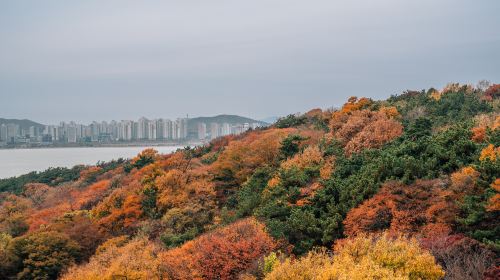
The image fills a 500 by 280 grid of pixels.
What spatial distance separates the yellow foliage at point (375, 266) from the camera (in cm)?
1239

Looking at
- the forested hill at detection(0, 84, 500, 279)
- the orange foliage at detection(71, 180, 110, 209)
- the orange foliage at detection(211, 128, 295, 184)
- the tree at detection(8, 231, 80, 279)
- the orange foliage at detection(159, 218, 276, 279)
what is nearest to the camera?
the forested hill at detection(0, 84, 500, 279)

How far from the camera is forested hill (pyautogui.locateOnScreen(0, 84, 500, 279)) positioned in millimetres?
16062

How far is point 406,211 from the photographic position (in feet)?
67.9

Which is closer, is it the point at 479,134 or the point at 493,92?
the point at 479,134

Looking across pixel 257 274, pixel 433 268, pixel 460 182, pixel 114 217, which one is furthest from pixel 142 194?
pixel 433 268

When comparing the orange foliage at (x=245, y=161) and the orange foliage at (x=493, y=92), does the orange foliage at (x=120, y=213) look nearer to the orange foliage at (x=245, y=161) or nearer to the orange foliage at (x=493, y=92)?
the orange foliage at (x=245, y=161)

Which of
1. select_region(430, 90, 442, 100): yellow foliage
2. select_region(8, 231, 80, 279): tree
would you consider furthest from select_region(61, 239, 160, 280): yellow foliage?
select_region(430, 90, 442, 100): yellow foliage

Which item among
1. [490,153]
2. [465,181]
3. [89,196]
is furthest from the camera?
[89,196]

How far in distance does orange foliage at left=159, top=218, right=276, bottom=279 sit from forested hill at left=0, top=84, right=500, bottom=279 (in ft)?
0.19

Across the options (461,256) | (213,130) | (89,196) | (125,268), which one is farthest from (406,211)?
(213,130)

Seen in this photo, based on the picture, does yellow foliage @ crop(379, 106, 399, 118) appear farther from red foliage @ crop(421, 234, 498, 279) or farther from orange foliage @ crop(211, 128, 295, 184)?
red foliage @ crop(421, 234, 498, 279)

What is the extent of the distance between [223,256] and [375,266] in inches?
408

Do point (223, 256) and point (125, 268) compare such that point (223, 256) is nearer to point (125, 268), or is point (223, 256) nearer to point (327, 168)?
point (125, 268)

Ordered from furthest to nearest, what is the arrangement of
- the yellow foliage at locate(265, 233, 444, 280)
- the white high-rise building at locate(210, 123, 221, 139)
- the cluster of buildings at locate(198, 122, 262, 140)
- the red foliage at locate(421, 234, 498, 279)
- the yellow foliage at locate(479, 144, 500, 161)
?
the cluster of buildings at locate(198, 122, 262, 140), the white high-rise building at locate(210, 123, 221, 139), the yellow foliage at locate(479, 144, 500, 161), the red foliage at locate(421, 234, 498, 279), the yellow foliage at locate(265, 233, 444, 280)
